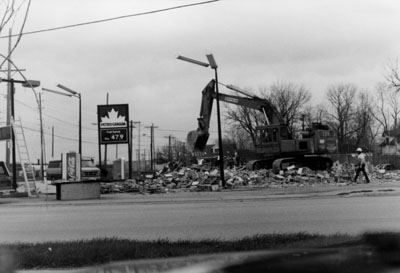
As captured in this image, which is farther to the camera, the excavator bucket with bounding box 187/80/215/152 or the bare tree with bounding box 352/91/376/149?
the bare tree with bounding box 352/91/376/149

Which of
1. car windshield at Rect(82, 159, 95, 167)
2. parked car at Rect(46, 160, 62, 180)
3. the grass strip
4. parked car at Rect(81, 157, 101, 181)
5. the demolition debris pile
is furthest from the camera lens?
parked car at Rect(46, 160, 62, 180)

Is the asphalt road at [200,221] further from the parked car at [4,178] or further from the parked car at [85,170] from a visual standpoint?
the parked car at [85,170]

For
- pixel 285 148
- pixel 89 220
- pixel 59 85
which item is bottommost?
pixel 89 220

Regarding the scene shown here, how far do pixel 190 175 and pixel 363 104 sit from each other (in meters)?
62.9

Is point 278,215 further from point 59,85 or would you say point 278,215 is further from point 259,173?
point 59,85

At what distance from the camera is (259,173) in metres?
30.1

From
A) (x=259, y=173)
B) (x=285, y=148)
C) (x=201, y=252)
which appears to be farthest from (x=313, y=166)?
(x=201, y=252)

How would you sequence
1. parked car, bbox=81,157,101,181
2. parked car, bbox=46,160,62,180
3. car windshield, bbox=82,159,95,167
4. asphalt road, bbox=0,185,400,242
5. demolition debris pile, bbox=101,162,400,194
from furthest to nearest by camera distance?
parked car, bbox=46,160,62,180 < car windshield, bbox=82,159,95,167 < parked car, bbox=81,157,101,181 < demolition debris pile, bbox=101,162,400,194 < asphalt road, bbox=0,185,400,242

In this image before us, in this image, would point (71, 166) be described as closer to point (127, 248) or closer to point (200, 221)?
point (200, 221)

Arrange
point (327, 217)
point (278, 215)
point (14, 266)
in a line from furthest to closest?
point (278, 215) < point (327, 217) < point (14, 266)

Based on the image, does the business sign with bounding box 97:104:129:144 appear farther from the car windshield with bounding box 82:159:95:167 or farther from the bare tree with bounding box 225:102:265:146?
the bare tree with bounding box 225:102:265:146

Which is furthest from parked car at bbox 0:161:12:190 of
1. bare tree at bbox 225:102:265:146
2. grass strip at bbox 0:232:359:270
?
bare tree at bbox 225:102:265:146

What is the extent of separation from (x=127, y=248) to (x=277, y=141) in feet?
85.1

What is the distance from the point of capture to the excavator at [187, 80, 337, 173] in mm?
32031
